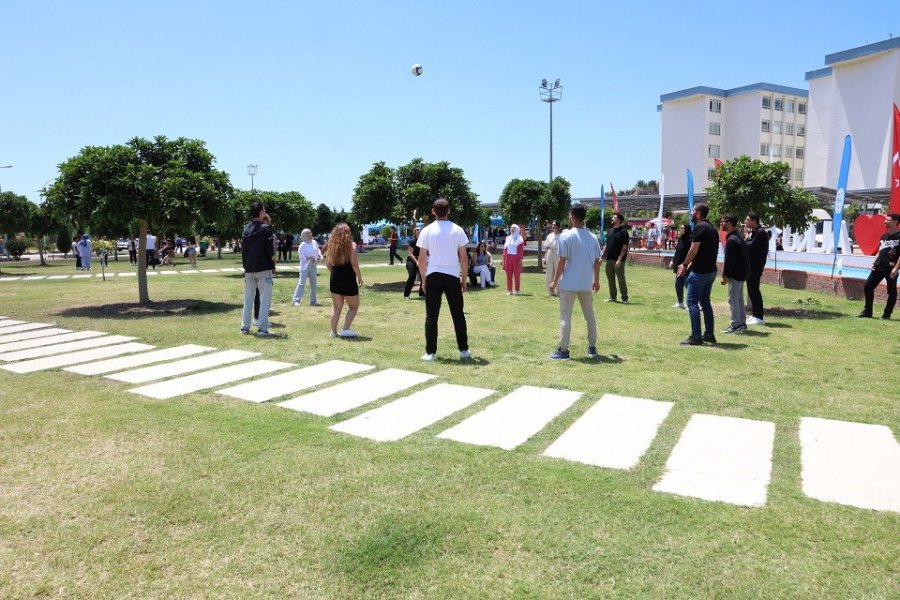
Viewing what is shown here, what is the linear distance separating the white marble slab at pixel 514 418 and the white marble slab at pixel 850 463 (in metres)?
1.73

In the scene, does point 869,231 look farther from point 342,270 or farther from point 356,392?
point 356,392

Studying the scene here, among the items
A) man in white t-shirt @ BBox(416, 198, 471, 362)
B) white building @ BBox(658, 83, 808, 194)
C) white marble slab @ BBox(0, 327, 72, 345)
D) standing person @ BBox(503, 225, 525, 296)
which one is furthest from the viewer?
white building @ BBox(658, 83, 808, 194)

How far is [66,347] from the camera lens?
7.68 m

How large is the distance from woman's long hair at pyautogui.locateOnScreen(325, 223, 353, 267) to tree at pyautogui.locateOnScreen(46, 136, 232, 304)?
4.21 meters

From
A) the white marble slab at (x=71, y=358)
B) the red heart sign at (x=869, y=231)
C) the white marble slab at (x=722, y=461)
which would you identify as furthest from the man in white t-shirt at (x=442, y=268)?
the red heart sign at (x=869, y=231)

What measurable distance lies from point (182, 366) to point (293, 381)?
1507mm

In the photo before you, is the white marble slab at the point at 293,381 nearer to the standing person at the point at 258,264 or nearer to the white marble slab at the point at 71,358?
the standing person at the point at 258,264

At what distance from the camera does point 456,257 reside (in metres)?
6.94

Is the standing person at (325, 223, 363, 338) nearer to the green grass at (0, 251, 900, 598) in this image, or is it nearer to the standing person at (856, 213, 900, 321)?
the green grass at (0, 251, 900, 598)

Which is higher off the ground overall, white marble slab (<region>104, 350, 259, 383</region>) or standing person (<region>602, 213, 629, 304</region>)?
standing person (<region>602, 213, 629, 304</region>)

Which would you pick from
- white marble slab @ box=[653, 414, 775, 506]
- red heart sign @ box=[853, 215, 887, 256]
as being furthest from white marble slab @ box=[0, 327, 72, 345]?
red heart sign @ box=[853, 215, 887, 256]

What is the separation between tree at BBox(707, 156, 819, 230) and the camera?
10.6 metres

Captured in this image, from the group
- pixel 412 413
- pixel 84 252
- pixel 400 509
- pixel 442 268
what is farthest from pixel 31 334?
pixel 84 252

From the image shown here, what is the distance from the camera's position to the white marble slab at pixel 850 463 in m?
3.37
